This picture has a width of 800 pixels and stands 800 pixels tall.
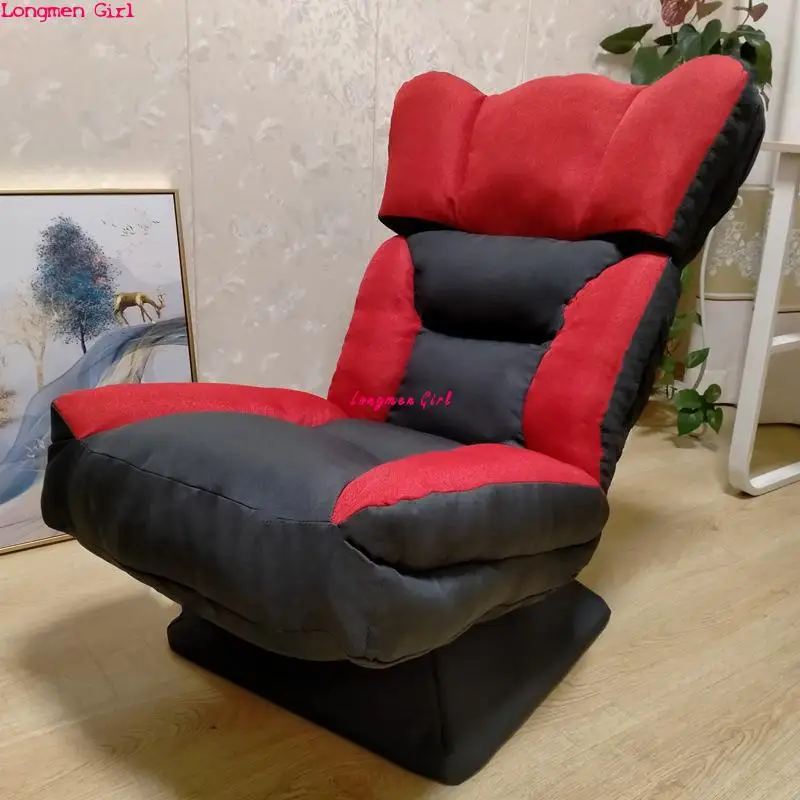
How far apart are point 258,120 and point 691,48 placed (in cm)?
116

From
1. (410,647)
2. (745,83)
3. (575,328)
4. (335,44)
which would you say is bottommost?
(410,647)

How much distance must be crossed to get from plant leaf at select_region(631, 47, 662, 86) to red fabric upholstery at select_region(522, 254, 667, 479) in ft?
3.90

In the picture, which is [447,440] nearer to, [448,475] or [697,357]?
[448,475]

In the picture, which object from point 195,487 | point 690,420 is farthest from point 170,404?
point 690,420

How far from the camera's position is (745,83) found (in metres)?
1.22

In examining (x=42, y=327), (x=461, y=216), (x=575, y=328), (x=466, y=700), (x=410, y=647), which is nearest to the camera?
(x=410, y=647)

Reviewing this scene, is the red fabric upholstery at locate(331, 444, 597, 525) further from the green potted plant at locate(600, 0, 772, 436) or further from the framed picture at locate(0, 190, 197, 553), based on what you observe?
the green potted plant at locate(600, 0, 772, 436)

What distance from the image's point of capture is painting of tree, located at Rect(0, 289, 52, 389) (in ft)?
5.06

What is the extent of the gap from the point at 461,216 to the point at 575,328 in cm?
31

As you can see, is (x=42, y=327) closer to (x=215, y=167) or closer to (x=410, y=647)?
(x=215, y=167)

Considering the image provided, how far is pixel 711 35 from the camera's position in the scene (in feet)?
7.03

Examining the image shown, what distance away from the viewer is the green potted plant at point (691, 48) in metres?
2.16

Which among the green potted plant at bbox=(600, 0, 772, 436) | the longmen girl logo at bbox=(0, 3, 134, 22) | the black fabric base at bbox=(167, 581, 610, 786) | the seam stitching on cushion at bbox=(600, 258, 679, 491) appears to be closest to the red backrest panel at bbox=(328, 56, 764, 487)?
the seam stitching on cushion at bbox=(600, 258, 679, 491)

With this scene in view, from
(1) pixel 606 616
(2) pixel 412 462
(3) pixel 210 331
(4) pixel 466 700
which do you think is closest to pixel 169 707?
(4) pixel 466 700
